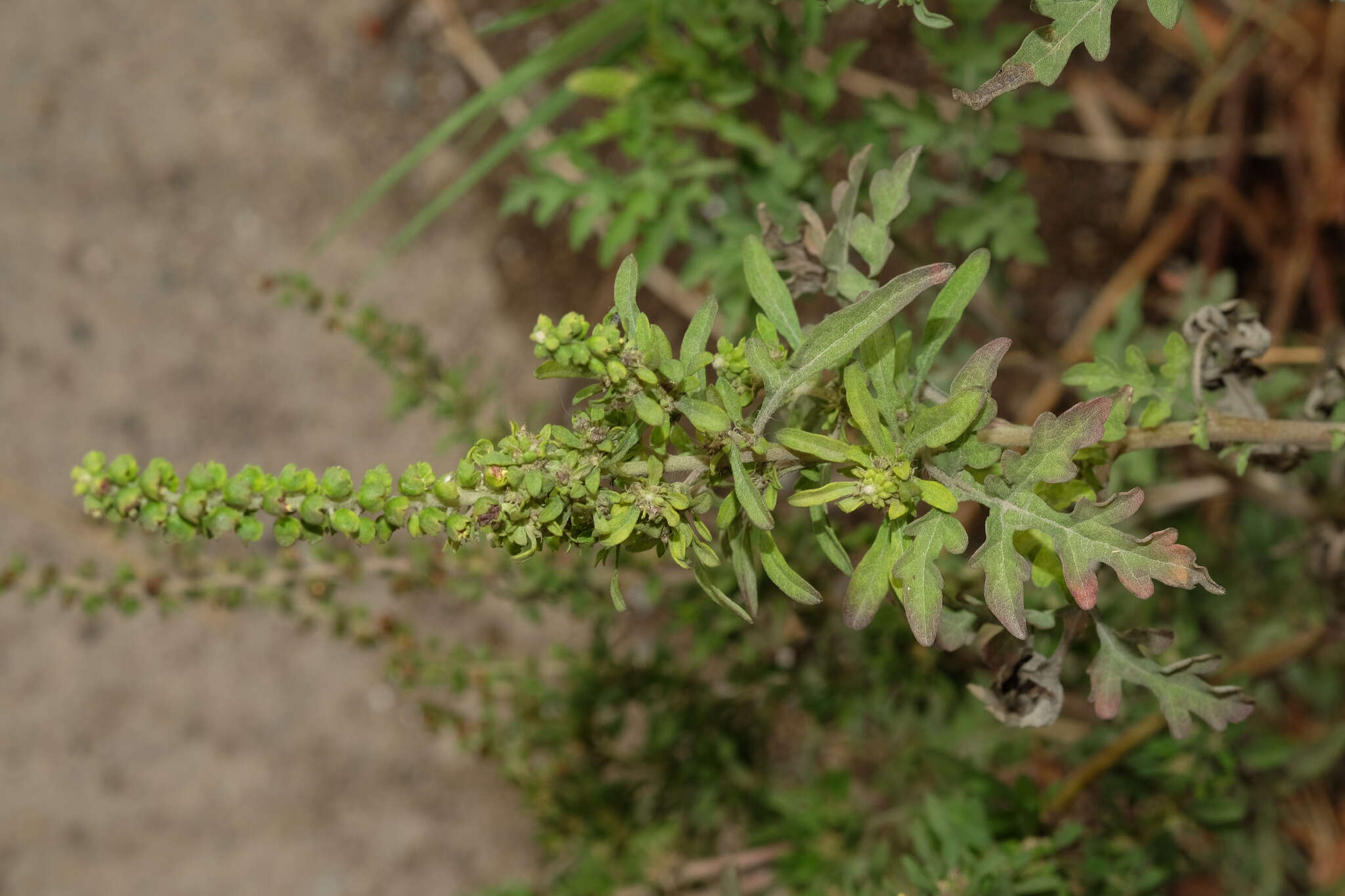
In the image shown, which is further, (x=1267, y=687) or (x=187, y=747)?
(x=187, y=747)

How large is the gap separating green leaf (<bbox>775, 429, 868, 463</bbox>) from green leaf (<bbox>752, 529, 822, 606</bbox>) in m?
0.11

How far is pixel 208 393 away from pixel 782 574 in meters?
2.84

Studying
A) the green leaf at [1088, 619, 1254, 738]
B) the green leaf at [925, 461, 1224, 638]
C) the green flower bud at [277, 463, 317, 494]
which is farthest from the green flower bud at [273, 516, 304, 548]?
the green leaf at [1088, 619, 1254, 738]

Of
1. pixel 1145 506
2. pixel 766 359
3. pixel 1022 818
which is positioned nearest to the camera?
pixel 766 359

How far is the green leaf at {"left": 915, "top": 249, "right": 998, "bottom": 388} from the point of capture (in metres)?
1.23

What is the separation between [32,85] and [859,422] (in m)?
3.44

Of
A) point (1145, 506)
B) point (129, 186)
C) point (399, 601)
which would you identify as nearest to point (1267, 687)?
point (1145, 506)

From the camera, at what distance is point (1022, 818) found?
1.86m

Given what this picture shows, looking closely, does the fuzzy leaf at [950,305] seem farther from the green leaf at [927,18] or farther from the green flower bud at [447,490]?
the green flower bud at [447,490]

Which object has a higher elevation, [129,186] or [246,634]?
[129,186]

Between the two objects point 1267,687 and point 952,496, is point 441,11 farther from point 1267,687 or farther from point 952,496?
point 1267,687

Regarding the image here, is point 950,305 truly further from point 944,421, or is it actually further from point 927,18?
point 927,18

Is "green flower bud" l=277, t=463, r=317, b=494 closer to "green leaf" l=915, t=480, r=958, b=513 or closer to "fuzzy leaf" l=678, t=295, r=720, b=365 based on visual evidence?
"fuzzy leaf" l=678, t=295, r=720, b=365

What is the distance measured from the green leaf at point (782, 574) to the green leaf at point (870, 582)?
0.04m
